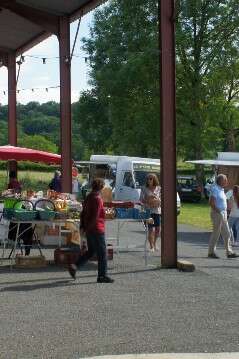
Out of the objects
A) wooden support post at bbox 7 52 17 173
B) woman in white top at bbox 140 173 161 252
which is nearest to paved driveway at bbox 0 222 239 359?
woman in white top at bbox 140 173 161 252

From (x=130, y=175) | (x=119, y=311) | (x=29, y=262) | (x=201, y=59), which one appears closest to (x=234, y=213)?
(x=29, y=262)

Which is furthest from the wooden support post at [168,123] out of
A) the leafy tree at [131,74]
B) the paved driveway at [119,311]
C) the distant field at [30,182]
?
the leafy tree at [131,74]

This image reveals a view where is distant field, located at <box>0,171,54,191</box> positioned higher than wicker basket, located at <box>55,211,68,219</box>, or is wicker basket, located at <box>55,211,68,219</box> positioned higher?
wicker basket, located at <box>55,211,68,219</box>

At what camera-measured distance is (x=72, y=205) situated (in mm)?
14234

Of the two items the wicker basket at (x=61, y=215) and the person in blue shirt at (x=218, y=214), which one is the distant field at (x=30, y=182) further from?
the wicker basket at (x=61, y=215)

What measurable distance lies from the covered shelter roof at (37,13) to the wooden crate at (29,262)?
698cm

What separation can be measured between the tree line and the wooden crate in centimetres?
3413

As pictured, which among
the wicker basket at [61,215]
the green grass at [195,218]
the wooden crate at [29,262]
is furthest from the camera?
the green grass at [195,218]

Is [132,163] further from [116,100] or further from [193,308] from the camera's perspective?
[193,308]

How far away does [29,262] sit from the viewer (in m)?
13.8

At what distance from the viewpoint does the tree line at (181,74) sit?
159 ft

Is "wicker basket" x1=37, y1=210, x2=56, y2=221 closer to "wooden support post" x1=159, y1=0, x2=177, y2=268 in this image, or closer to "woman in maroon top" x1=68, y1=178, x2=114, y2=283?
"woman in maroon top" x1=68, y1=178, x2=114, y2=283

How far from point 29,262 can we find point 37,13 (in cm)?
822

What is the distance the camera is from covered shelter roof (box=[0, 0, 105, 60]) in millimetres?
18922
